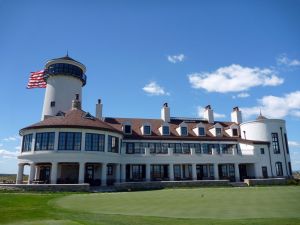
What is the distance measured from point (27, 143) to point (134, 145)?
1398 centimetres

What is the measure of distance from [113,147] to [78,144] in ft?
16.4

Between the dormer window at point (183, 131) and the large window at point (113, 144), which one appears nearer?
the large window at point (113, 144)

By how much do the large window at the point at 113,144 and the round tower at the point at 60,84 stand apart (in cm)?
944

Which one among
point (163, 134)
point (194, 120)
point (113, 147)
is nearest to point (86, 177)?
point (113, 147)

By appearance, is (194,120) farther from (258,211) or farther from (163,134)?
(258,211)

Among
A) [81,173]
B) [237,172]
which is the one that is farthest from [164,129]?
[81,173]

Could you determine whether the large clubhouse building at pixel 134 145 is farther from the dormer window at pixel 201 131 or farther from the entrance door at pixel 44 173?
the dormer window at pixel 201 131

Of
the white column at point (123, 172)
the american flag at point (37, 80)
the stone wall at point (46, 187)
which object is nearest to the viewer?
the stone wall at point (46, 187)

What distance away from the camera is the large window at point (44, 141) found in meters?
31.2

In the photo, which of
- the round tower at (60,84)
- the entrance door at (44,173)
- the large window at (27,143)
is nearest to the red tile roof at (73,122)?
the large window at (27,143)

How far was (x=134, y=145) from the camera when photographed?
130ft

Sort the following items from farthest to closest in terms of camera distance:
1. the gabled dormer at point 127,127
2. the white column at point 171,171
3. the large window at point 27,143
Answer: the gabled dormer at point 127,127 → the white column at point 171,171 → the large window at point 27,143

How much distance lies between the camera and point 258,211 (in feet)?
40.1

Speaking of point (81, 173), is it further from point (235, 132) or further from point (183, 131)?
point (235, 132)
